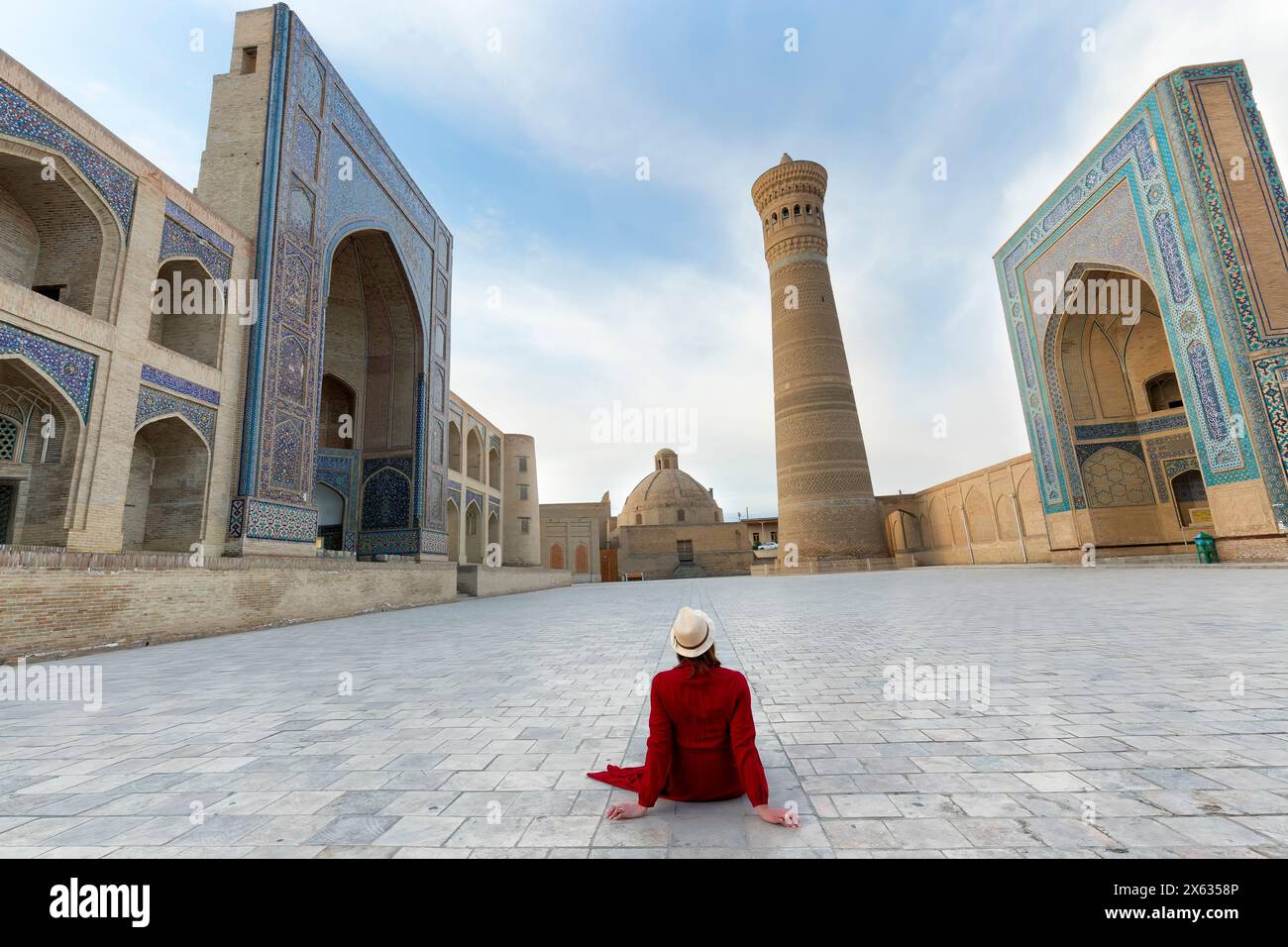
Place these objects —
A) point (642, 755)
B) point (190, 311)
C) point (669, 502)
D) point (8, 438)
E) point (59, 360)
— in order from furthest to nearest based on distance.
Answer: point (669, 502) < point (190, 311) < point (8, 438) < point (59, 360) < point (642, 755)

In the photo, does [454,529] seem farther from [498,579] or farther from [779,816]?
[779,816]

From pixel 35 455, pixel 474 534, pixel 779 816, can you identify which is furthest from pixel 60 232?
pixel 474 534

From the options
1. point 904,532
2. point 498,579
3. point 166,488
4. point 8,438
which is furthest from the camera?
point 904,532

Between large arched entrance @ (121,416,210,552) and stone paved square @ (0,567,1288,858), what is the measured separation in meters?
3.59

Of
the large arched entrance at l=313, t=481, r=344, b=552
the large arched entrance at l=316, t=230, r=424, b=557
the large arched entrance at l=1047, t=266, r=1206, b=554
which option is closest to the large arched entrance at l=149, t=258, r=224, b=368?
the large arched entrance at l=316, t=230, r=424, b=557

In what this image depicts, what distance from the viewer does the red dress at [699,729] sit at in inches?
59.6

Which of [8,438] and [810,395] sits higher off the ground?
[810,395]

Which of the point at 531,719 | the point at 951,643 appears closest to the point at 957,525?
the point at 951,643

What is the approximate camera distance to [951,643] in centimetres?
393

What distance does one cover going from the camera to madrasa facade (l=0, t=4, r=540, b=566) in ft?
19.0

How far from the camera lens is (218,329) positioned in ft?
24.9

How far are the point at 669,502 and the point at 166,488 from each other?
26.9m

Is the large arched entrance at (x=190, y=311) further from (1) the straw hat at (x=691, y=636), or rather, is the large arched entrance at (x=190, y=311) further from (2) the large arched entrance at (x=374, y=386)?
(1) the straw hat at (x=691, y=636)
